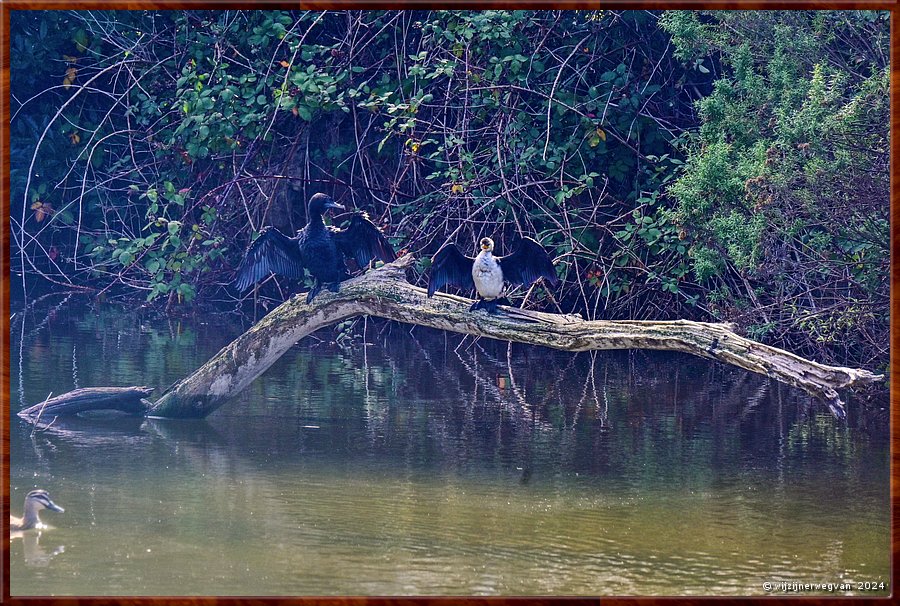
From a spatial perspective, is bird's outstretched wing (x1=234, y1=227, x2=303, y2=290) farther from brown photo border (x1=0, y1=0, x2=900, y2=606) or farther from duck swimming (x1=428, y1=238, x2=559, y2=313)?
brown photo border (x1=0, y1=0, x2=900, y2=606)

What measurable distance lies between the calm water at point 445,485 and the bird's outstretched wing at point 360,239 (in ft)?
2.57

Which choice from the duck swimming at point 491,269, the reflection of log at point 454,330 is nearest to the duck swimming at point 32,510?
the reflection of log at point 454,330

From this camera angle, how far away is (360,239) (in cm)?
566

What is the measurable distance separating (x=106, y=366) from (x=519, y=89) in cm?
302

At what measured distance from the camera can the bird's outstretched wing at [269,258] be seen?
18.1 ft

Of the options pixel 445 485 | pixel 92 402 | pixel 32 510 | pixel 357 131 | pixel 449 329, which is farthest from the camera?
pixel 357 131

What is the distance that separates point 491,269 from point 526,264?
181 millimetres

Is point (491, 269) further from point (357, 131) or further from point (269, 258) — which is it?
point (357, 131)

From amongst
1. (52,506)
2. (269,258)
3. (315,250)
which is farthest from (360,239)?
(52,506)

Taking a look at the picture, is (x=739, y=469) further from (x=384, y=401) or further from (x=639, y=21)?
(x=639, y=21)

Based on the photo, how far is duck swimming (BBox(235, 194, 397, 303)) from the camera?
5.52m

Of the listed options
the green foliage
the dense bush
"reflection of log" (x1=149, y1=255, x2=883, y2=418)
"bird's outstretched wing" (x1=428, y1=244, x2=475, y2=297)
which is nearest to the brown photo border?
"reflection of log" (x1=149, y1=255, x2=883, y2=418)

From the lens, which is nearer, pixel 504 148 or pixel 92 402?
pixel 92 402

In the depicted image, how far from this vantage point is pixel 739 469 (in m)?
4.82
